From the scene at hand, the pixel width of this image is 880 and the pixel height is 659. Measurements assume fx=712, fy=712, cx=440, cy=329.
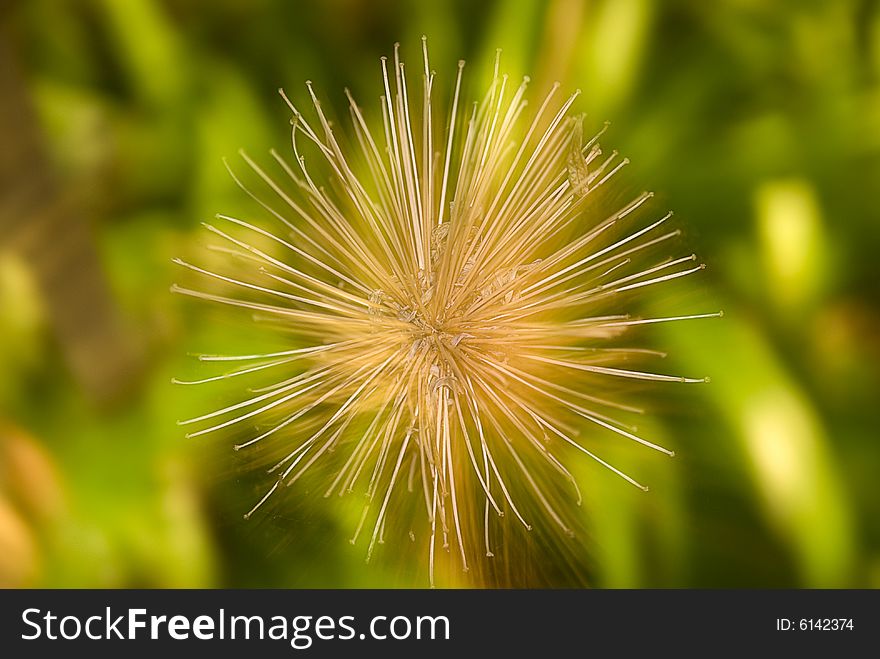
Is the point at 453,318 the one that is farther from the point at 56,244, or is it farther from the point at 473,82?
the point at 56,244

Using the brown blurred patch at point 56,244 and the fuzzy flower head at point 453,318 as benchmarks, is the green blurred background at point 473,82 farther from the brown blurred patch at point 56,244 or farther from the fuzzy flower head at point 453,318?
the fuzzy flower head at point 453,318

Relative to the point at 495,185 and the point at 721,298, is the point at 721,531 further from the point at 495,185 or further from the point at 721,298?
the point at 495,185

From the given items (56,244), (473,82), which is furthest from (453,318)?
(56,244)

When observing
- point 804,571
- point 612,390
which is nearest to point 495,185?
point 612,390

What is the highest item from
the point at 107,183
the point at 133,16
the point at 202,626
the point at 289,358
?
the point at 133,16

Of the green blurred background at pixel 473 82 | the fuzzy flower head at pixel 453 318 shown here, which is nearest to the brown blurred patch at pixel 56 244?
the green blurred background at pixel 473 82
